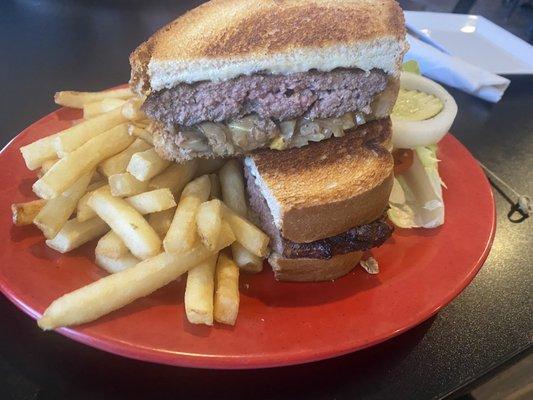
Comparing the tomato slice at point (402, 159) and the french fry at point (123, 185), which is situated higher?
the french fry at point (123, 185)

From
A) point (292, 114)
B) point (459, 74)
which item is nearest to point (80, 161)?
point (292, 114)

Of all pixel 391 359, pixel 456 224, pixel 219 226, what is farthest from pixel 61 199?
pixel 456 224

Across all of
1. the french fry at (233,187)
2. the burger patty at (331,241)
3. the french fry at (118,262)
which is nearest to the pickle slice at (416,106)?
the burger patty at (331,241)

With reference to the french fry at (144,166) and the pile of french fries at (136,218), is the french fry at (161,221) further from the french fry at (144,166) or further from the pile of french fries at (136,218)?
the french fry at (144,166)

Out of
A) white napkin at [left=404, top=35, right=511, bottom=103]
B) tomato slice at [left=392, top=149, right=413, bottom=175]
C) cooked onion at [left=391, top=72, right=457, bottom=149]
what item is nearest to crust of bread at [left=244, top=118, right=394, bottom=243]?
cooked onion at [left=391, top=72, right=457, bottom=149]

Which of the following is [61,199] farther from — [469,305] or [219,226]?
[469,305]

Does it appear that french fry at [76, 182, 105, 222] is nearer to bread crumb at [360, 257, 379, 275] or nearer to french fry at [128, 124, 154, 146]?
french fry at [128, 124, 154, 146]
